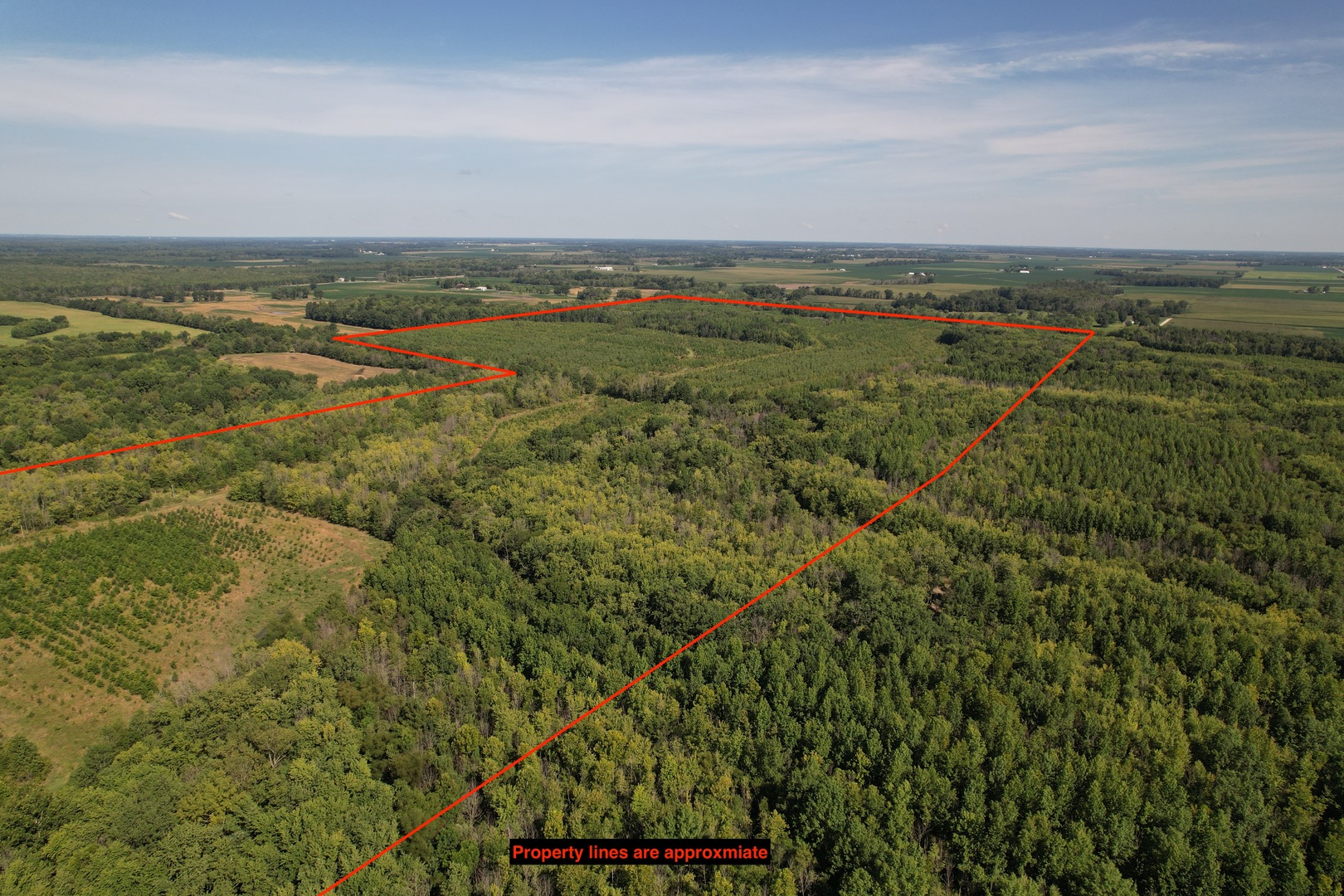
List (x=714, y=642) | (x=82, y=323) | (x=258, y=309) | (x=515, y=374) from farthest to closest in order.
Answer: (x=258, y=309) → (x=82, y=323) → (x=515, y=374) → (x=714, y=642)

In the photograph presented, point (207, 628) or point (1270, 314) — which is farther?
point (1270, 314)

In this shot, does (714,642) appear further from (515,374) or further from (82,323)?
(82,323)

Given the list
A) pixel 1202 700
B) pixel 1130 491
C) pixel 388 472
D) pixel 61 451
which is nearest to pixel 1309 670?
pixel 1202 700

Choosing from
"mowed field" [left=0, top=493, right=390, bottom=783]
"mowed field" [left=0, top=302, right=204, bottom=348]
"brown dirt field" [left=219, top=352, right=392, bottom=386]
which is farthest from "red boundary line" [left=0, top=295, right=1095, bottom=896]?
"mowed field" [left=0, top=302, right=204, bottom=348]

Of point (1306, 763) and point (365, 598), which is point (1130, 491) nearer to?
point (1306, 763)

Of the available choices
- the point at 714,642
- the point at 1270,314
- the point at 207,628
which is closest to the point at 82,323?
the point at 207,628

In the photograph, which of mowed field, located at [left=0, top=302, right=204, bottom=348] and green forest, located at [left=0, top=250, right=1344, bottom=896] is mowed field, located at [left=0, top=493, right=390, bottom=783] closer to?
green forest, located at [left=0, top=250, right=1344, bottom=896]
